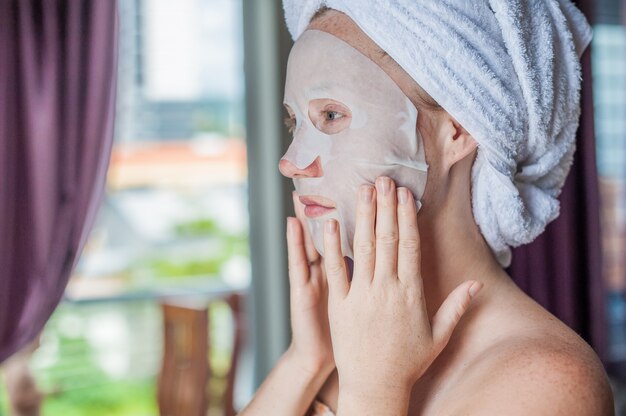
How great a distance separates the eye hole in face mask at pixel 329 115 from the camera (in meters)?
0.84

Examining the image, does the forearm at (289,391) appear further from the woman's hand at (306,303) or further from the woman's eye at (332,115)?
the woman's eye at (332,115)

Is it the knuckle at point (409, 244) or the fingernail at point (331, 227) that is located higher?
the fingernail at point (331, 227)

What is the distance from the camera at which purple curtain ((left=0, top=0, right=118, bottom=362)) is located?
1.44m

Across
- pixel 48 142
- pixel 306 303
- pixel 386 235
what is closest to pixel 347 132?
pixel 386 235

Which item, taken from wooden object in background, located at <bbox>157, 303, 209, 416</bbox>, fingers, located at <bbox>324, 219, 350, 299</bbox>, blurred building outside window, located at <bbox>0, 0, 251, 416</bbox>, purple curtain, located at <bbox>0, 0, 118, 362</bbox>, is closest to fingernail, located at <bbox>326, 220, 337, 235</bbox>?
fingers, located at <bbox>324, 219, 350, 299</bbox>

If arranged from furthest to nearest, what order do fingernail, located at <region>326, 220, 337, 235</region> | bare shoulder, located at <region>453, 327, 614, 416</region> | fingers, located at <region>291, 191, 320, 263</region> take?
fingers, located at <region>291, 191, 320, 263</region>, fingernail, located at <region>326, 220, 337, 235</region>, bare shoulder, located at <region>453, 327, 614, 416</region>

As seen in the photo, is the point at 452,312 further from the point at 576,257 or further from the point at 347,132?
the point at 576,257

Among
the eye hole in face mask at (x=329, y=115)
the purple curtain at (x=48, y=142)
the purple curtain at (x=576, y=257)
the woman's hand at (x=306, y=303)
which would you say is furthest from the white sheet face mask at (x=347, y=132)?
the purple curtain at (x=48, y=142)

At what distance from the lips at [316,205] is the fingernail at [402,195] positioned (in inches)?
3.4

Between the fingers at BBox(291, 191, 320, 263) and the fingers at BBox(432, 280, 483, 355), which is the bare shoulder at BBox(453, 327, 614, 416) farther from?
the fingers at BBox(291, 191, 320, 263)

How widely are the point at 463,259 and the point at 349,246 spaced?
16cm

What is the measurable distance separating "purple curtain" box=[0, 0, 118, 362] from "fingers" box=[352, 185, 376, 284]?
0.87m

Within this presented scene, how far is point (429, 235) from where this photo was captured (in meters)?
0.88

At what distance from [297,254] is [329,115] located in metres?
0.21
